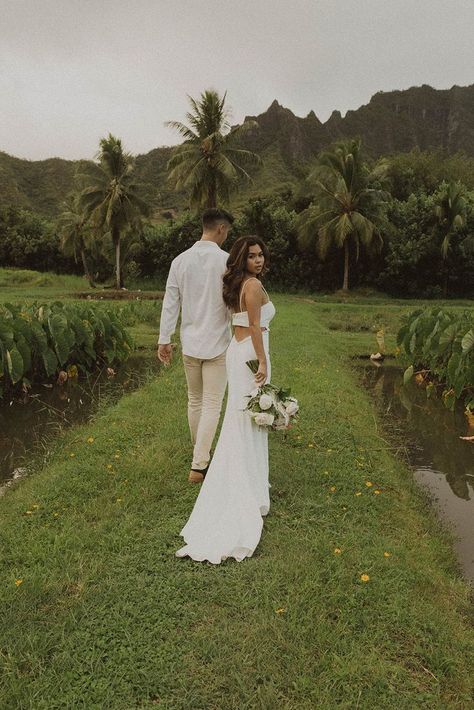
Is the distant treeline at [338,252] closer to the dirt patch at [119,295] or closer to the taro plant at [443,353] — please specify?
the dirt patch at [119,295]

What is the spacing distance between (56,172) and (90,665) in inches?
2771

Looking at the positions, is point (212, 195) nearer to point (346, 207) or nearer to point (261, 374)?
point (346, 207)

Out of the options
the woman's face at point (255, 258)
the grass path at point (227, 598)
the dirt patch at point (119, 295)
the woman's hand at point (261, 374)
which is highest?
the woman's face at point (255, 258)

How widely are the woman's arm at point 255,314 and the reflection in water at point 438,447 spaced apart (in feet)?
6.53

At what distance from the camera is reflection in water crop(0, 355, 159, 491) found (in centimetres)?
596

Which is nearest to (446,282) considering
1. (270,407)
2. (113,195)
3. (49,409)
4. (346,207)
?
(346,207)

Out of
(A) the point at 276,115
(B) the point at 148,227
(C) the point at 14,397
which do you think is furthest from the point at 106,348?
(A) the point at 276,115

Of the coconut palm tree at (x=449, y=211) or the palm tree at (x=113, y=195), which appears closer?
the coconut palm tree at (x=449, y=211)

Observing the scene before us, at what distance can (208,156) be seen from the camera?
82.8 feet

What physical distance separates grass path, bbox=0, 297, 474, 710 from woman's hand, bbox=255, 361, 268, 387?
3.10ft

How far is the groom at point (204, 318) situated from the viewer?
4109mm

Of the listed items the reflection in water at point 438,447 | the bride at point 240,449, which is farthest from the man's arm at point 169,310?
the reflection in water at point 438,447

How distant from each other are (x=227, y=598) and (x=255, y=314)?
1730 millimetres

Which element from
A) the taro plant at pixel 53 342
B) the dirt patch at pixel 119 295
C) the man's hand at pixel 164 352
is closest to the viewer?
the man's hand at pixel 164 352
